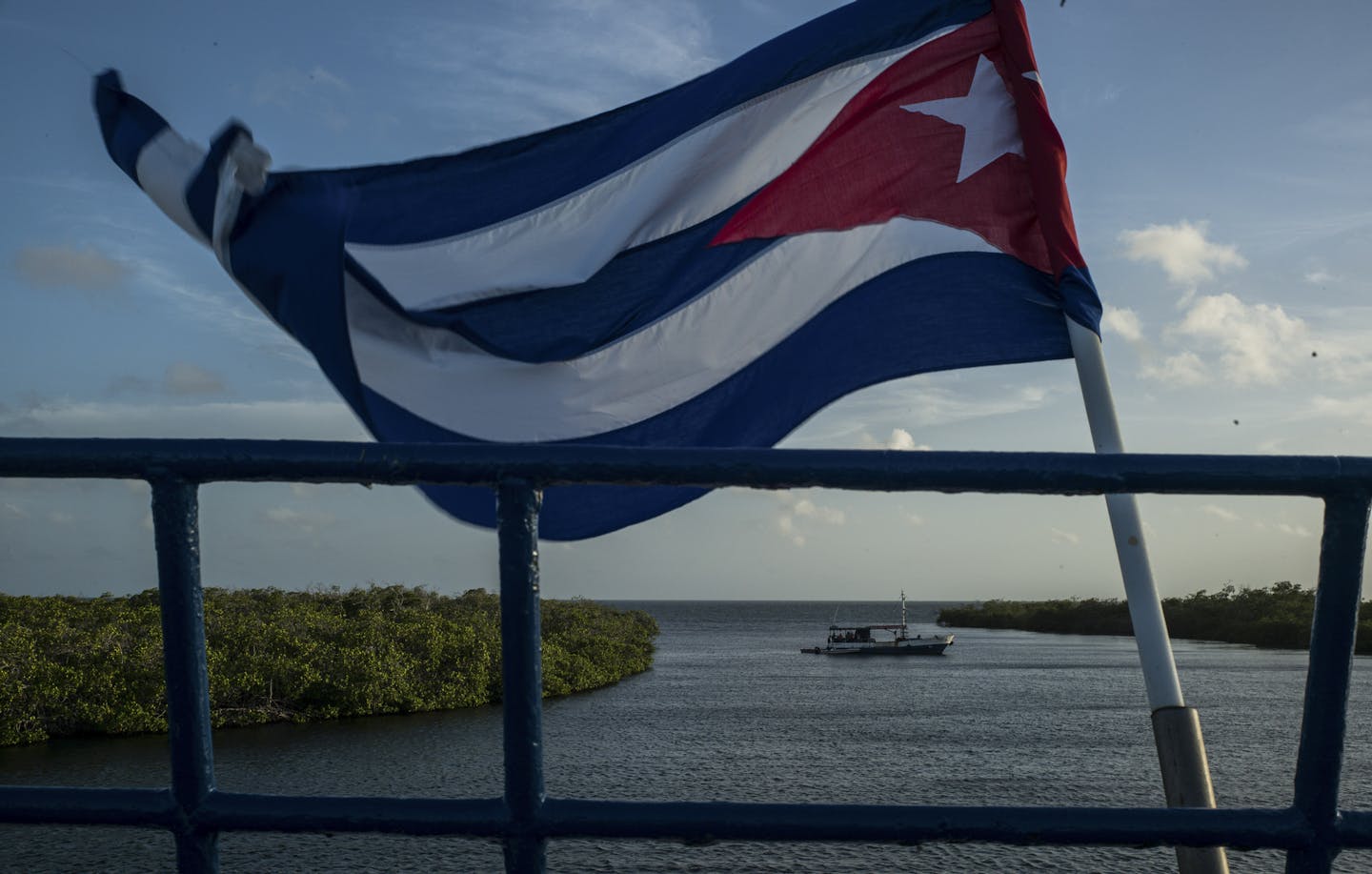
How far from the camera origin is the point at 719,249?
15.4ft

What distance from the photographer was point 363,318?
151 inches

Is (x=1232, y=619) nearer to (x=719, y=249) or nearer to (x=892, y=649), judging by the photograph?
(x=892, y=649)

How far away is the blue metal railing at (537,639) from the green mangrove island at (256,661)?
104 feet

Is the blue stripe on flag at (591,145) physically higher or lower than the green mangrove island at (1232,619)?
higher

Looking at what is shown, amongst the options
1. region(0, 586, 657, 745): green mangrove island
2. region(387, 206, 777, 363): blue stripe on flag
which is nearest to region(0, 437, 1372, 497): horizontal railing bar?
region(387, 206, 777, 363): blue stripe on flag

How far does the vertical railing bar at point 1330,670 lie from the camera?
1352 mm

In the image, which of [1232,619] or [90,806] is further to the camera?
[1232,619]

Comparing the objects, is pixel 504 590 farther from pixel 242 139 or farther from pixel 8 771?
pixel 8 771

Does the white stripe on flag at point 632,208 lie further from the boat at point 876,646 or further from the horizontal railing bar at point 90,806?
the boat at point 876,646

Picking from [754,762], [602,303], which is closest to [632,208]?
[602,303]

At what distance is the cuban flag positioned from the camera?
3.93 m

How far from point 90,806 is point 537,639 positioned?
0.61 meters

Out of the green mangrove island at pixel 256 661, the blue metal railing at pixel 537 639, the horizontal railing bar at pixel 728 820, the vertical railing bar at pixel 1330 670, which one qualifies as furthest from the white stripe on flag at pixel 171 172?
the green mangrove island at pixel 256 661

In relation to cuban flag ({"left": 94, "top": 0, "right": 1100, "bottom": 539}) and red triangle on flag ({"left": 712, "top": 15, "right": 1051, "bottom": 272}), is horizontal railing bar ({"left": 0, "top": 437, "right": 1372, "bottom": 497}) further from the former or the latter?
red triangle on flag ({"left": 712, "top": 15, "right": 1051, "bottom": 272})
